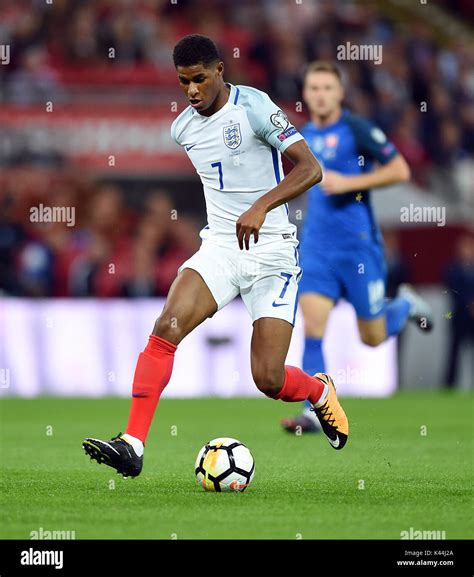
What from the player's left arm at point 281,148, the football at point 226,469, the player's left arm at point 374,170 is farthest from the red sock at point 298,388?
the player's left arm at point 374,170

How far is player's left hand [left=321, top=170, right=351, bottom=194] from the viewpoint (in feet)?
30.5

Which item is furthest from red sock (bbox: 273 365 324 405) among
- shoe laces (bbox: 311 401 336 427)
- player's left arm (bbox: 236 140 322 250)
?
player's left arm (bbox: 236 140 322 250)

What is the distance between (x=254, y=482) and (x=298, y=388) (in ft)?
1.93

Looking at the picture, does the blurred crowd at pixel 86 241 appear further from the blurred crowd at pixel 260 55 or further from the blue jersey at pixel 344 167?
the blue jersey at pixel 344 167

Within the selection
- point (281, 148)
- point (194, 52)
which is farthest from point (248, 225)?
point (194, 52)

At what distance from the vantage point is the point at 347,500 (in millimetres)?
6074

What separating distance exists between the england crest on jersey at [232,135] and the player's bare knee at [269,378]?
120 centimetres

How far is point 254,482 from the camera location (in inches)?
269

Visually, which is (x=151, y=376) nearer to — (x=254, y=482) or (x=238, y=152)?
(x=254, y=482)

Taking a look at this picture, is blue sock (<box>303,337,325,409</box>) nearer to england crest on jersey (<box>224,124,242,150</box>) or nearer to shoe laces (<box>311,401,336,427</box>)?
shoe laces (<box>311,401,336,427</box>)

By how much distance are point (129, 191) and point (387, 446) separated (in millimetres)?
10396
